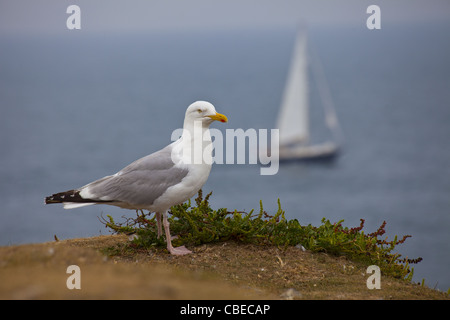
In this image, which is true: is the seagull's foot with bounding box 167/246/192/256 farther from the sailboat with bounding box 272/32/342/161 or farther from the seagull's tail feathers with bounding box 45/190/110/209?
the sailboat with bounding box 272/32/342/161

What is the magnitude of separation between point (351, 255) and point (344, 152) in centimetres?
9781

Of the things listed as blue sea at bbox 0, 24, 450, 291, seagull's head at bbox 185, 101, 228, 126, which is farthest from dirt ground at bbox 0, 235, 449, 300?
blue sea at bbox 0, 24, 450, 291

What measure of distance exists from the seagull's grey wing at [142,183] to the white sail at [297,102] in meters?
71.2

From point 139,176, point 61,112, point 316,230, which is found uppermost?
point 61,112

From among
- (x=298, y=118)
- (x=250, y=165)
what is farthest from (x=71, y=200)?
(x=250, y=165)

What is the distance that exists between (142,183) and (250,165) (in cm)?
9628

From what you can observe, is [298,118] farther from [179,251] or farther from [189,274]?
[189,274]

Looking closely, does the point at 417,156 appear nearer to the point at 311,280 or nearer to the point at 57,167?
the point at 57,167

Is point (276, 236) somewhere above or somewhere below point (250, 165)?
below

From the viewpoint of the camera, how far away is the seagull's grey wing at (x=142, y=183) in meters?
8.88

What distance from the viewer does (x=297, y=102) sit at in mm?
81000

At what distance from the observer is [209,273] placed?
7.97 m

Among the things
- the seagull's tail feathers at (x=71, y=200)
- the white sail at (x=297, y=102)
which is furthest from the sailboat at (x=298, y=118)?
the seagull's tail feathers at (x=71, y=200)

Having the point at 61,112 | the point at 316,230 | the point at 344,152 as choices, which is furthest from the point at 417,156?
the point at 316,230
